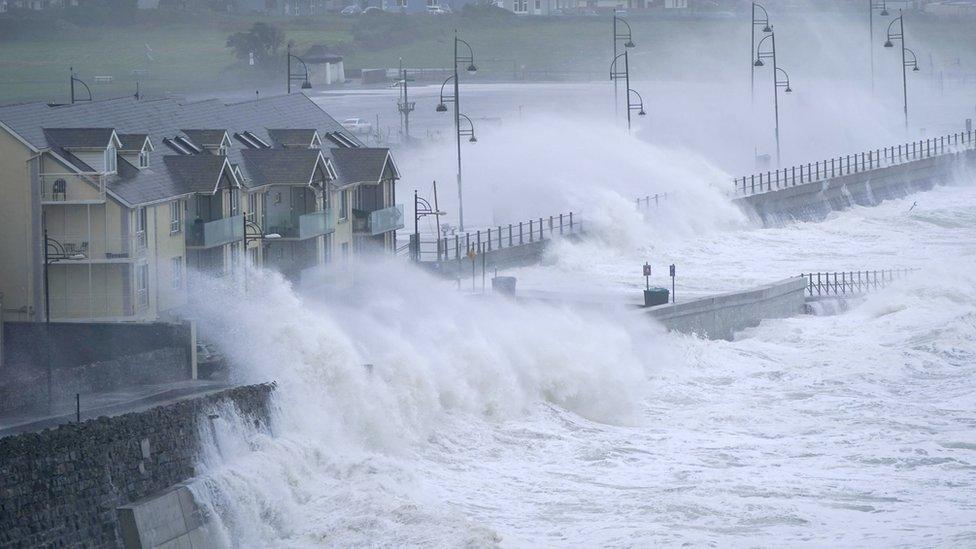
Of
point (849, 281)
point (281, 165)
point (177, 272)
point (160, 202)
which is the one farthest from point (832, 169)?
point (160, 202)

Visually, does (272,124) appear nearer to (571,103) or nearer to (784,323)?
(784,323)

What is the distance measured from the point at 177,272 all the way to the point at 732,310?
17200 mm

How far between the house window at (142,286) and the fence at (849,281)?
23.9 m

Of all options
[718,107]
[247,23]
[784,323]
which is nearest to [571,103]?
[718,107]

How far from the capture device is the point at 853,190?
250 feet

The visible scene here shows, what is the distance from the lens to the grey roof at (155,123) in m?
32.9

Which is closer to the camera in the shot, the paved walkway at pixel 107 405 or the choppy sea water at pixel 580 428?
the paved walkway at pixel 107 405

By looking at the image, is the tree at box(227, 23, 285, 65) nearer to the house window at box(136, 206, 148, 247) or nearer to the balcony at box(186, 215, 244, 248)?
the balcony at box(186, 215, 244, 248)

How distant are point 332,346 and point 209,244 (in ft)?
13.7

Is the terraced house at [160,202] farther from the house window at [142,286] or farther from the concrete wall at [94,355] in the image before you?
the concrete wall at [94,355]

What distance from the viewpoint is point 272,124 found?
44.7 m

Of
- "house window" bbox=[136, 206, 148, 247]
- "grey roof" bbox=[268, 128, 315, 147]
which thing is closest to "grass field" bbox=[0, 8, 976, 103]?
"grey roof" bbox=[268, 128, 315, 147]

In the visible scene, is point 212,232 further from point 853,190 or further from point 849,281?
point 853,190

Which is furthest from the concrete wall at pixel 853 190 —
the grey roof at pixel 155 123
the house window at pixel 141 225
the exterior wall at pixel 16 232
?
the exterior wall at pixel 16 232
